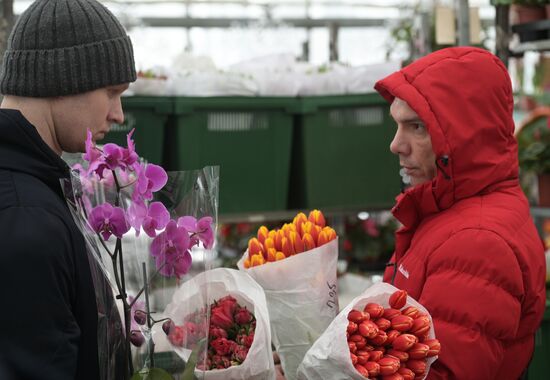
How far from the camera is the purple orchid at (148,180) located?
1.46m

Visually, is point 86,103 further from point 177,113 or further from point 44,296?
point 177,113

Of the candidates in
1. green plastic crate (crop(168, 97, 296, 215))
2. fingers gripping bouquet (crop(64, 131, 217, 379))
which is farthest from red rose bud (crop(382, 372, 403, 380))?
green plastic crate (crop(168, 97, 296, 215))

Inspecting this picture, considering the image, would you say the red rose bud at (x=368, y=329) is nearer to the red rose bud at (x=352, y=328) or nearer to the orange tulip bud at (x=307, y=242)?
the red rose bud at (x=352, y=328)

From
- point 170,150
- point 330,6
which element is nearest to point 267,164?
point 170,150

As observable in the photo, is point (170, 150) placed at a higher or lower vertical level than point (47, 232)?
lower

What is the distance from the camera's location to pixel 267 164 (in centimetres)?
375

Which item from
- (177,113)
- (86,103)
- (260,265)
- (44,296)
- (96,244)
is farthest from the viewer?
(177,113)

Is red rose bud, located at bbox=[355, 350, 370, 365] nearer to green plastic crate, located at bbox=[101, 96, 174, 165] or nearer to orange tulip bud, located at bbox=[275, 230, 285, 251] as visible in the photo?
orange tulip bud, located at bbox=[275, 230, 285, 251]

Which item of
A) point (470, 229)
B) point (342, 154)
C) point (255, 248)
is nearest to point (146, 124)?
point (342, 154)

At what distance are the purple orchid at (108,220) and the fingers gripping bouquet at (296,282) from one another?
468mm

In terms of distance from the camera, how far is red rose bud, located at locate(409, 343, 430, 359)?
5.10 feet

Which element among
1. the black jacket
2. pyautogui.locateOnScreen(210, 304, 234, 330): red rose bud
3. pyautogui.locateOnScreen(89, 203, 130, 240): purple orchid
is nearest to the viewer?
the black jacket

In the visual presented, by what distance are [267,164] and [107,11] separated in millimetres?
2171

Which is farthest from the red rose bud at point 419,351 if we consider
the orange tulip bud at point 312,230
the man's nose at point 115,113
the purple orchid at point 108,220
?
the man's nose at point 115,113
